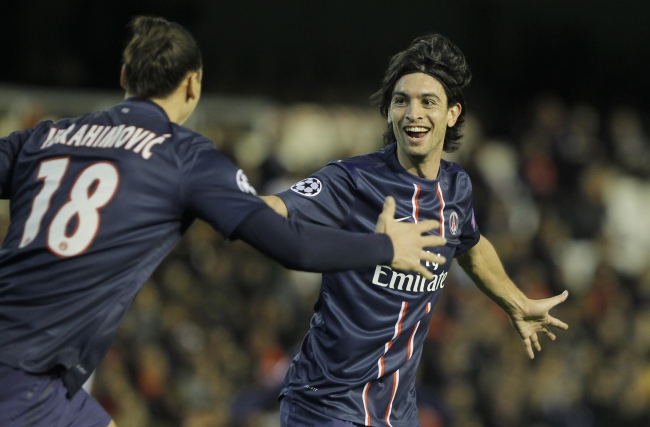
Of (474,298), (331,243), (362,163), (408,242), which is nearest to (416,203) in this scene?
(362,163)

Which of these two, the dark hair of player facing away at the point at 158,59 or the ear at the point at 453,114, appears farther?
the ear at the point at 453,114

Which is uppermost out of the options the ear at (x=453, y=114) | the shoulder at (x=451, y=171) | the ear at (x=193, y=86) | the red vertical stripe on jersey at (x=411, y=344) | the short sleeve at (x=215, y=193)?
the ear at (x=193, y=86)

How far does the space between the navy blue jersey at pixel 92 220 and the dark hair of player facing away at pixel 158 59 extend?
0.48 feet

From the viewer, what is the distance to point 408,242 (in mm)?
3627

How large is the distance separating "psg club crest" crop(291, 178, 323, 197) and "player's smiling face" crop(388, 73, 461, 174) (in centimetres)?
46

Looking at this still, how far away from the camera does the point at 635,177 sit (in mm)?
13891

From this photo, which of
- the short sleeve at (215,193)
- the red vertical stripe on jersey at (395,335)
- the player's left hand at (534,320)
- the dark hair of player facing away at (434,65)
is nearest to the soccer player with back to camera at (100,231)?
the short sleeve at (215,193)

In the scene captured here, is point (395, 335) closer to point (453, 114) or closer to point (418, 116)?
point (418, 116)

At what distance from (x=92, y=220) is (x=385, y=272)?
4.87 feet

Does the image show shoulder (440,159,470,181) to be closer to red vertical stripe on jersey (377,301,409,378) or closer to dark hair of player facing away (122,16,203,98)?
red vertical stripe on jersey (377,301,409,378)

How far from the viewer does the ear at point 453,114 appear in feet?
16.0

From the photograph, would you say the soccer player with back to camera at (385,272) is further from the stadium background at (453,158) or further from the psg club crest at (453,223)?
the stadium background at (453,158)

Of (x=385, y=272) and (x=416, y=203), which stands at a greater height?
(x=416, y=203)

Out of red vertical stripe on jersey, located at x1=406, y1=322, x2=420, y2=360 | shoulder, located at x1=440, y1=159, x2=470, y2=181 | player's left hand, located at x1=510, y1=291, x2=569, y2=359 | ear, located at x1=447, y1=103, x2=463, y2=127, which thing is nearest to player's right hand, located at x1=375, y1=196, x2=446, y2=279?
red vertical stripe on jersey, located at x1=406, y1=322, x2=420, y2=360
